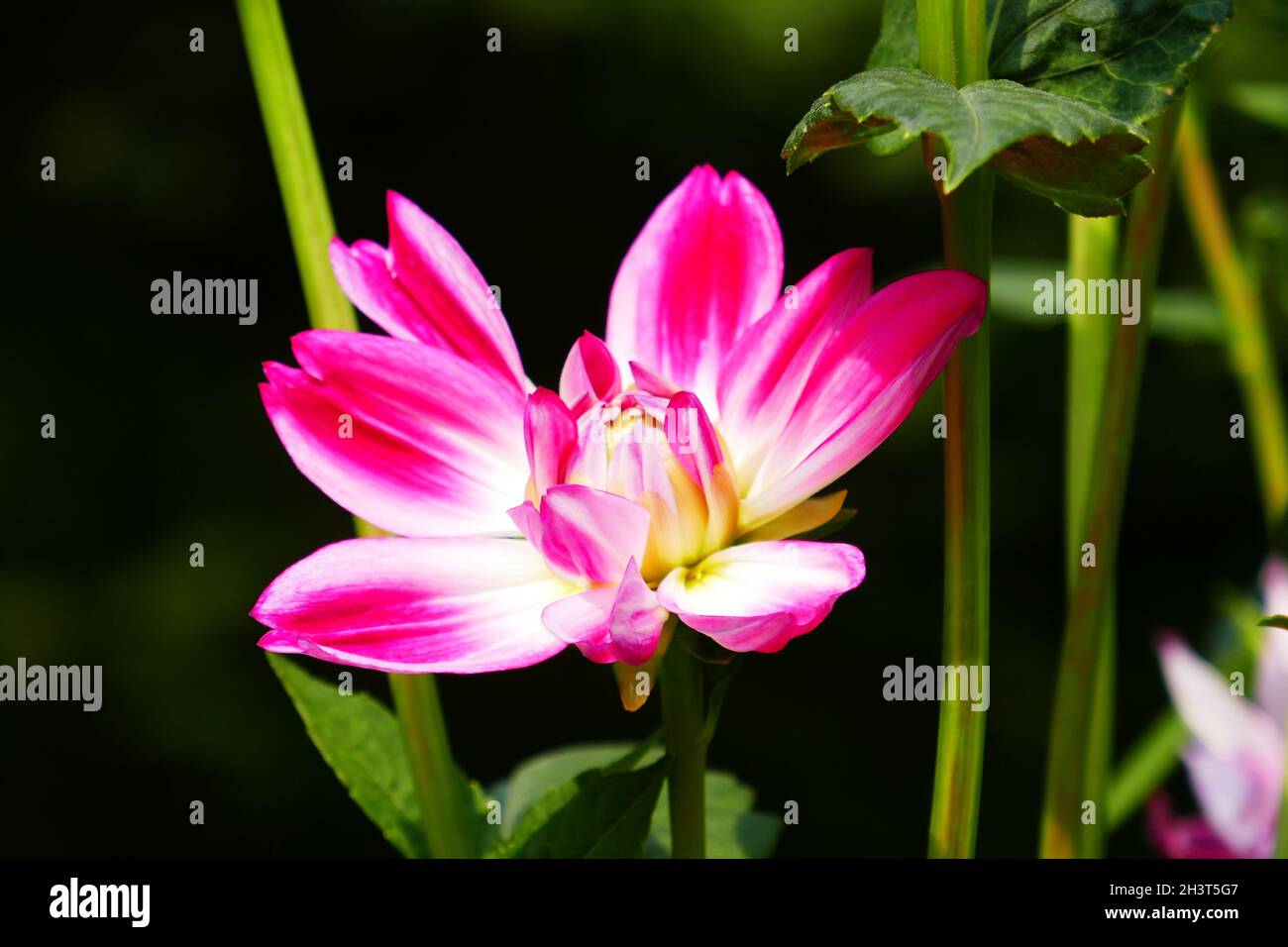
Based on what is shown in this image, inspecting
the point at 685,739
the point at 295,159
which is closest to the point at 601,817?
the point at 685,739

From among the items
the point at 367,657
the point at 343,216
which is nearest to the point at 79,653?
the point at 343,216

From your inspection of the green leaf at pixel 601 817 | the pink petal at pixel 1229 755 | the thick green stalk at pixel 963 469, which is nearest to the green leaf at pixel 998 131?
the thick green stalk at pixel 963 469

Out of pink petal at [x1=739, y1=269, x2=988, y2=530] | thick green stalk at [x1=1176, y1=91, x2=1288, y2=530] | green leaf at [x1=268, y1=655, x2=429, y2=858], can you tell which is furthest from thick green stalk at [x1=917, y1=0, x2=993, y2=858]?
thick green stalk at [x1=1176, y1=91, x2=1288, y2=530]

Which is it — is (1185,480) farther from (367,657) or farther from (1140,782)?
(367,657)

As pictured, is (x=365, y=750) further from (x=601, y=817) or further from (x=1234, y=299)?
(x=1234, y=299)

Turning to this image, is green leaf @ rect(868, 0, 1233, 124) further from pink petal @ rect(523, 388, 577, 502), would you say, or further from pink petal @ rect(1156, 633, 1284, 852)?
pink petal @ rect(1156, 633, 1284, 852)
